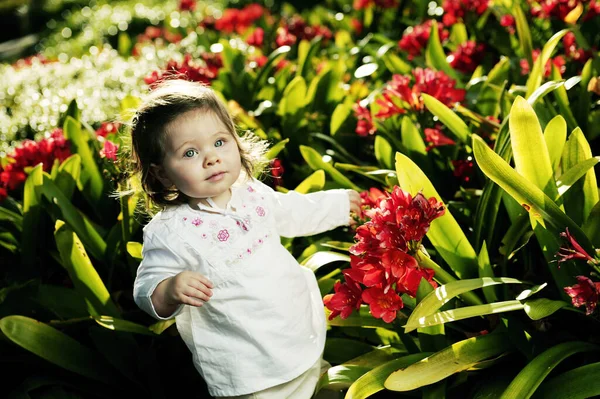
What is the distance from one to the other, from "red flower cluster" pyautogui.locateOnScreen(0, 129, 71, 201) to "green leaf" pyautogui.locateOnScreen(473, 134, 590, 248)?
184 centimetres

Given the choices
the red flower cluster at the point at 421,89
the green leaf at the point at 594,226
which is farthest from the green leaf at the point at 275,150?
the green leaf at the point at 594,226

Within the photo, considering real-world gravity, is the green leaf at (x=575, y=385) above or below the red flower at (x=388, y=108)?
below

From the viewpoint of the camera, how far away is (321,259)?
91.4 inches

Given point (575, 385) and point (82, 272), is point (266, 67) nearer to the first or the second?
point (82, 272)

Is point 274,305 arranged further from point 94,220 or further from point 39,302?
point 94,220

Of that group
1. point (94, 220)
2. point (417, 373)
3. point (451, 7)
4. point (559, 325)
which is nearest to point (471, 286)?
point (417, 373)

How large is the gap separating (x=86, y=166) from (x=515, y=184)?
72.9 inches

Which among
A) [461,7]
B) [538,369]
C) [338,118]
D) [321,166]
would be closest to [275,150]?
[321,166]

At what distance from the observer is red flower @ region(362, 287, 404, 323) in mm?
1784

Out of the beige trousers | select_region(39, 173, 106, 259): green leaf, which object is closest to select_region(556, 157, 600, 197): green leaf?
the beige trousers

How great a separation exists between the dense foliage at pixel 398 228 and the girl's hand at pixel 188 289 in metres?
0.38

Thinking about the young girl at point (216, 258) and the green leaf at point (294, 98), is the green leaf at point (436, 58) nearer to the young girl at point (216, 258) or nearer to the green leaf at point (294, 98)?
the green leaf at point (294, 98)

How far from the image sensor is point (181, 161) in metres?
1.86

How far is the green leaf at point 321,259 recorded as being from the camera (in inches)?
89.9
